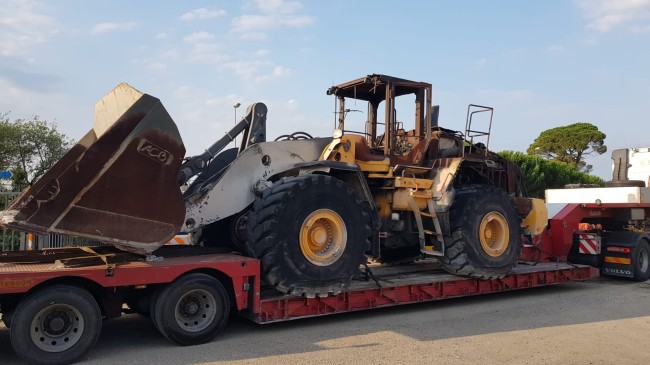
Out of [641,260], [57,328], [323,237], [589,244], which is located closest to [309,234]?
[323,237]

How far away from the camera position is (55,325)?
550 cm

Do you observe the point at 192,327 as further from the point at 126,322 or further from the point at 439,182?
the point at 439,182

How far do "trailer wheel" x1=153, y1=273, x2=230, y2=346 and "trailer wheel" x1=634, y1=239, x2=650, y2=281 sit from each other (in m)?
9.49

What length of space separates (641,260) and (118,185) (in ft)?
36.9

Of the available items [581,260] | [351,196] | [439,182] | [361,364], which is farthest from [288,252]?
[581,260]

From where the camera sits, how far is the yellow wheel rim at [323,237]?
23.5 ft

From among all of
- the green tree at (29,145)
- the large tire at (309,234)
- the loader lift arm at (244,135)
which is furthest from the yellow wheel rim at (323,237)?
the green tree at (29,145)

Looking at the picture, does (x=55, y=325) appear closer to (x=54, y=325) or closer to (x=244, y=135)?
(x=54, y=325)

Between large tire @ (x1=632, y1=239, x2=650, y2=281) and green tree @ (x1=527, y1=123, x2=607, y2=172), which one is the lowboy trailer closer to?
large tire @ (x1=632, y1=239, x2=650, y2=281)

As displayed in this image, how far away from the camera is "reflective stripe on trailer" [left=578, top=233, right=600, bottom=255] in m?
11.8

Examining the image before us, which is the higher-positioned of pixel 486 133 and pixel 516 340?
pixel 486 133

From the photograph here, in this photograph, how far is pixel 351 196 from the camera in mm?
7574

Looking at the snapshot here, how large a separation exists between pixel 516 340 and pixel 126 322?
5.19 meters

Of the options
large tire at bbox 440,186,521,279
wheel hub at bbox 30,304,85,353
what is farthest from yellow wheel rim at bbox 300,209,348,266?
wheel hub at bbox 30,304,85,353
